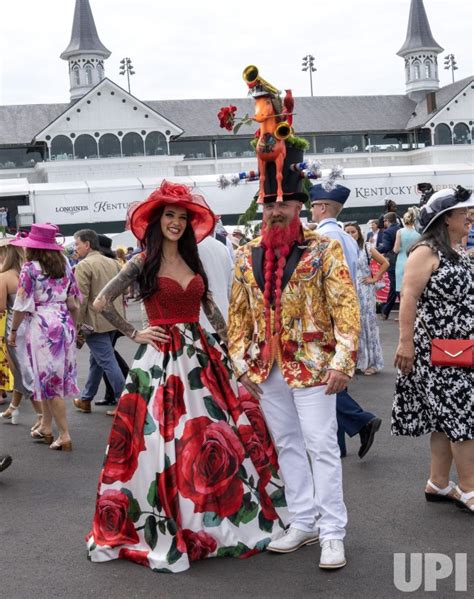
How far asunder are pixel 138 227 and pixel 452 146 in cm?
6090

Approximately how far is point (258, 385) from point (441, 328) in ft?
4.10

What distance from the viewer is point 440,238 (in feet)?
17.3

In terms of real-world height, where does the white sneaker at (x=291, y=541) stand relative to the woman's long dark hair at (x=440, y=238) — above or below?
below

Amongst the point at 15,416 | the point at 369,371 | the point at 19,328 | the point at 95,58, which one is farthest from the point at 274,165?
the point at 95,58

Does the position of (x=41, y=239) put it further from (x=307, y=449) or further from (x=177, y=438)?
(x=307, y=449)

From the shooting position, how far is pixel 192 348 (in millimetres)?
4953

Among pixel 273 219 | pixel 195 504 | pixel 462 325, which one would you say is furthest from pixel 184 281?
pixel 462 325

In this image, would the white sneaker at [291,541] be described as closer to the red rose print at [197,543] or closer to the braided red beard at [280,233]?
the red rose print at [197,543]

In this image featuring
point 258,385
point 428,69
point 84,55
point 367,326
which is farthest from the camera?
point 428,69

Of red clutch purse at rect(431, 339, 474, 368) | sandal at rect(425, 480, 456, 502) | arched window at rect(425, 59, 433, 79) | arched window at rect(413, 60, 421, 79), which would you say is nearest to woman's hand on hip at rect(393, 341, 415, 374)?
red clutch purse at rect(431, 339, 474, 368)

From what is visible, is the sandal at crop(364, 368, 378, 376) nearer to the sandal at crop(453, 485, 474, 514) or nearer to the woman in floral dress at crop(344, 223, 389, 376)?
the woman in floral dress at crop(344, 223, 389, 376)

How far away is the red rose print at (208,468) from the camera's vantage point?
15.3ft

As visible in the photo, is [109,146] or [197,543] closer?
[197,543]

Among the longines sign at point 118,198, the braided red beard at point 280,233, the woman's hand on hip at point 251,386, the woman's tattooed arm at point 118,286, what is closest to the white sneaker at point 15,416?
the woman's tattooed arm at point 118,286
